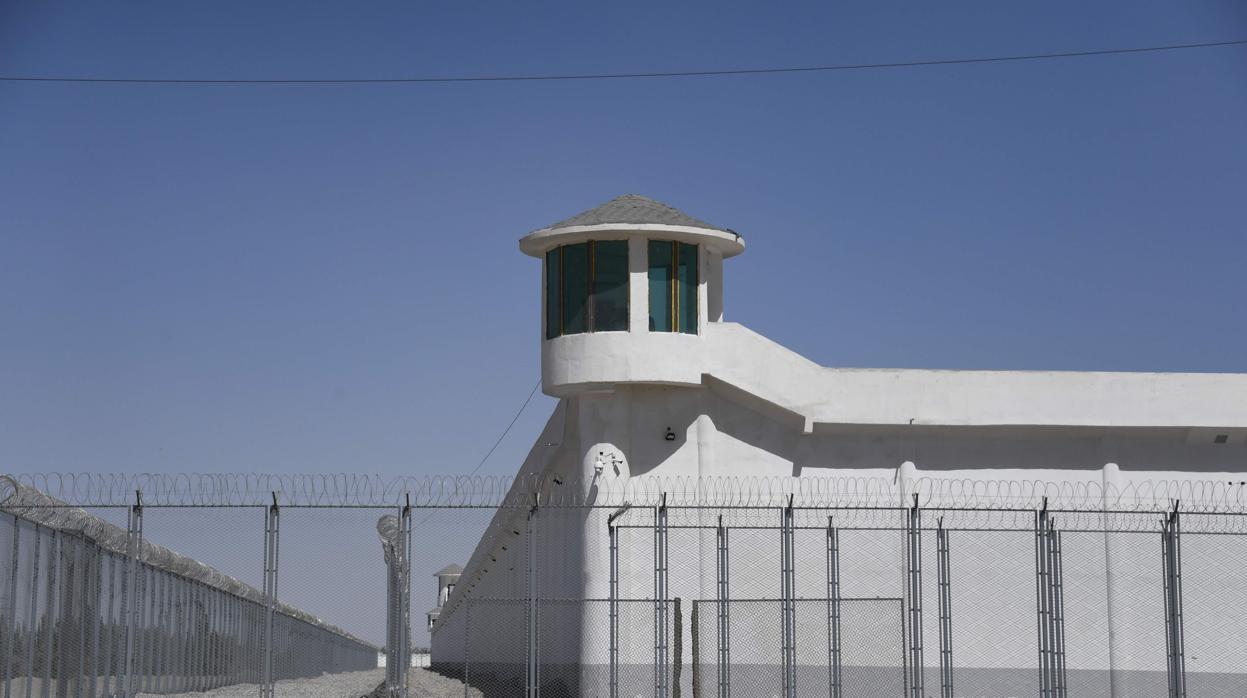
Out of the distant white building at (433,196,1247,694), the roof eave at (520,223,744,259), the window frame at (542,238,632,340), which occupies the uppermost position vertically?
the roof eave at (520,223,744,259)

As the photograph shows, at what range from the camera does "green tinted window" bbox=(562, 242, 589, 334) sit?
2800 centimetres

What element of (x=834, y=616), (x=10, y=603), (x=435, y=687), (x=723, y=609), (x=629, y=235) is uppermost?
(x=629, y=235)

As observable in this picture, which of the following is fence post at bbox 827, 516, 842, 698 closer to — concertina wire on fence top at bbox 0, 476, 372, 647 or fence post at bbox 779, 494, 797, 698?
fence post at bbox 779, 494, 797, 698

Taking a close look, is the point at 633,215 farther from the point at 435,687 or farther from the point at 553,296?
the point at 435,687

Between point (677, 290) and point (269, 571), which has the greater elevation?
point (677, 290)

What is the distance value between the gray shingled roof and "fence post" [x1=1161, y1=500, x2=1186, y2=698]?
34.2 ft

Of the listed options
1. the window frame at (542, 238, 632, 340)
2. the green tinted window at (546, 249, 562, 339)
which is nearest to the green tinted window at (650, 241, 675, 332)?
the window frame at (542, 238, 632, 340)

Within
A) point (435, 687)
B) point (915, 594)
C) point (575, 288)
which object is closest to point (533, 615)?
point (915, 594)

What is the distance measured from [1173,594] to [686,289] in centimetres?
1061

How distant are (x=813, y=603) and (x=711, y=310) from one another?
5.94 meters

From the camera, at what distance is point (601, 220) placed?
28141mm

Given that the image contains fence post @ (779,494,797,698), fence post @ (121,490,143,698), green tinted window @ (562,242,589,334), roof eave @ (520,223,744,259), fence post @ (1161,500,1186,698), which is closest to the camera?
fence post @ (121,490,143,698)

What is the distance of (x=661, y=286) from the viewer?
92.3 ft

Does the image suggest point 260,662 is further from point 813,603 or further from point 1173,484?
point 1173,484
